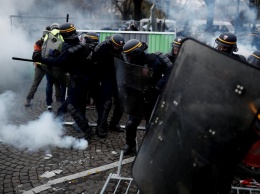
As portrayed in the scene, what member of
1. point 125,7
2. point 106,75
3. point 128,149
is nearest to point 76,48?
point 106,75

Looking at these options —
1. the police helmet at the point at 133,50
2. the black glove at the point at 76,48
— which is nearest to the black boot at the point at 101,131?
the black glove at the point at 76,48

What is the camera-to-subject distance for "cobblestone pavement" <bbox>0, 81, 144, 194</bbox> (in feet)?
11.8

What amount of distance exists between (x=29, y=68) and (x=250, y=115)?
946 centimetres

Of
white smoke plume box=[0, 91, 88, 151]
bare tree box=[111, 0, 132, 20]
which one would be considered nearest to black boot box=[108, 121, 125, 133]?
white smoke plume box=[0, 91, 88, 151]

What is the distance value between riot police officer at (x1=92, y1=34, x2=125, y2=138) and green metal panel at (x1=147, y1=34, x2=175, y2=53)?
2.43 meters

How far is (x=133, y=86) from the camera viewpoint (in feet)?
11.0

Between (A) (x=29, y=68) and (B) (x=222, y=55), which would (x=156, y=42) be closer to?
(A) (x=29, y=68)

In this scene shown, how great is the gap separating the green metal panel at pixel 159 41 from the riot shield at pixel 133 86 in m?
4.00

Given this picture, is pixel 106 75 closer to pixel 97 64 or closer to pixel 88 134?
pixel 97 64

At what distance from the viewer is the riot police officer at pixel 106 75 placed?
193 inches

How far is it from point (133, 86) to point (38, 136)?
7.98 ft

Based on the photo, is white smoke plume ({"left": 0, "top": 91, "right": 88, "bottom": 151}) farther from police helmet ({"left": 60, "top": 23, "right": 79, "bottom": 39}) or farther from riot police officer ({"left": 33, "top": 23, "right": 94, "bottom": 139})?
police helmet ({"left": 60, "top": 23, "right": 79, "bottom": 39})

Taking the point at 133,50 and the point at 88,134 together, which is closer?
the point at 133,50

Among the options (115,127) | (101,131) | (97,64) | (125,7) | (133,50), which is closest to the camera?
(133,50)
